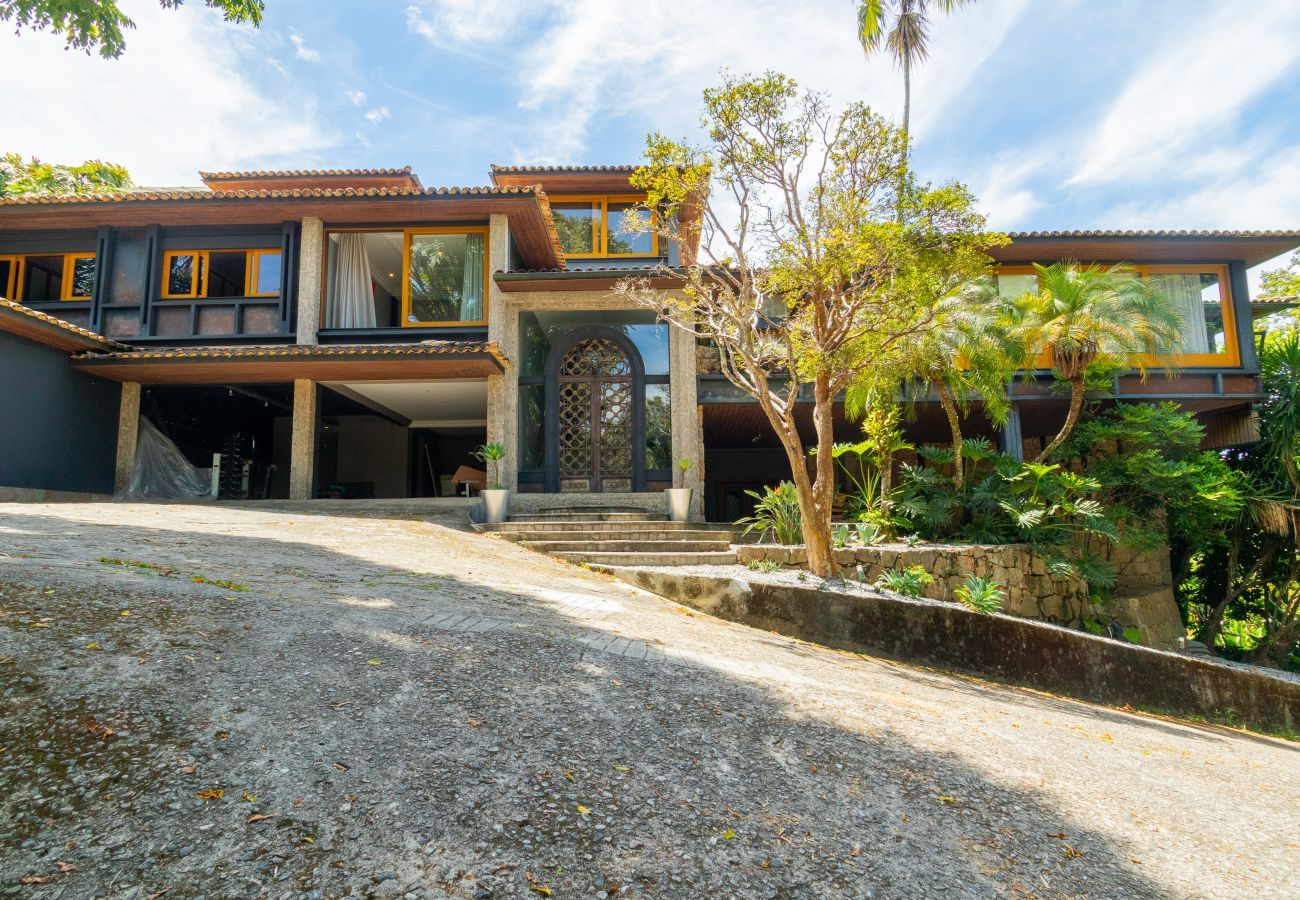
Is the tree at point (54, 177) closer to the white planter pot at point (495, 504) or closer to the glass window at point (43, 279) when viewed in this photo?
the glass window at point (43, 279)

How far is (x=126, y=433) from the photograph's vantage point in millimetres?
12625

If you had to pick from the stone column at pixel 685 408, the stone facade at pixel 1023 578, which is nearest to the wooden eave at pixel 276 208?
the stone column at pixel 685 408

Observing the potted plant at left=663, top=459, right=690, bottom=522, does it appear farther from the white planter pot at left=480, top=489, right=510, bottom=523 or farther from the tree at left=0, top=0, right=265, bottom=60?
the tree at left=0, top=0, right=265, bottom=60

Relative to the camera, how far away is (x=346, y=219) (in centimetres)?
1296

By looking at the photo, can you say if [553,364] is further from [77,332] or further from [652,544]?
[77,332]

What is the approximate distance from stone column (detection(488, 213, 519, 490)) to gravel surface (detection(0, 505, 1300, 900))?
784 cm

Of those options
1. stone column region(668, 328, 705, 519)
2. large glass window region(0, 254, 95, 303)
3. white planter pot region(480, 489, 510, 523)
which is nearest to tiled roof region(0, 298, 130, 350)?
large glass window region(0, 254, 95, 303)

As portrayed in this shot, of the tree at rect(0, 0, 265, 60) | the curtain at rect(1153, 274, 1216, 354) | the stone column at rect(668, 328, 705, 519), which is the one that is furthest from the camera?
the curtain at rect(1153, 274, 1216, 354)

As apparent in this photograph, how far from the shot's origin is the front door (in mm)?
13078

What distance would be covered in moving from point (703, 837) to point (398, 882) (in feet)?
3.25

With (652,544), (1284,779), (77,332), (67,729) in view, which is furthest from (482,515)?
(1284,779)

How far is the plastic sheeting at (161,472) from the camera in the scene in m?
12.5

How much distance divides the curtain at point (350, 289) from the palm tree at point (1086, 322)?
11602 mm

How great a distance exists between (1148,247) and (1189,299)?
1.50 m
